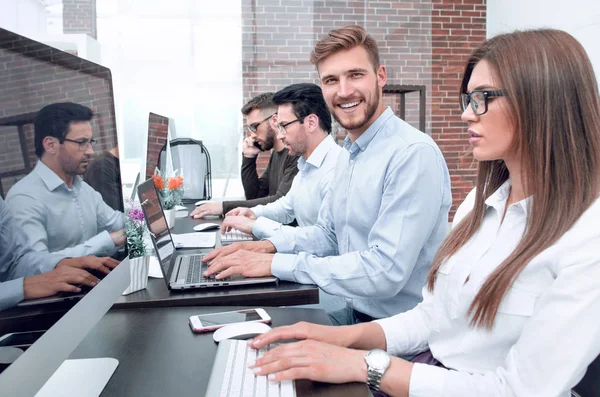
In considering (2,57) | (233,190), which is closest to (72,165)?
(2,57)

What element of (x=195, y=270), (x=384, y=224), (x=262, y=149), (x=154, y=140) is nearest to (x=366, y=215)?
(x=384, y=224)

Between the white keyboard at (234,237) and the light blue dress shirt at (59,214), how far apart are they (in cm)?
127

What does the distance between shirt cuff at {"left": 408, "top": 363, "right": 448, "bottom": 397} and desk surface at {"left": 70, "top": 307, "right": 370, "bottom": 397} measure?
4.7 inches

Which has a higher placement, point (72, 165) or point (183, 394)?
point (72, 165)

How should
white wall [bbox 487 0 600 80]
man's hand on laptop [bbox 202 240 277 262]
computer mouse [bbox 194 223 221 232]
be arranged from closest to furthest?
man's hand on laptop [bbox 202 240 277 262] < computer mouse [bbox 194 223 221 232] < white wall [bbox 487 0 600 80]

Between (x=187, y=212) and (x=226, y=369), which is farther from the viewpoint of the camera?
(x=187, y=212)

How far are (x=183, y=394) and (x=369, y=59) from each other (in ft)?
4.87

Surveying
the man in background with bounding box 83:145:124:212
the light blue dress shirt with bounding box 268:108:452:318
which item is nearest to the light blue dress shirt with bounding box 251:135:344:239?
the light blue dress shirt with bounding box 268:108:452:318

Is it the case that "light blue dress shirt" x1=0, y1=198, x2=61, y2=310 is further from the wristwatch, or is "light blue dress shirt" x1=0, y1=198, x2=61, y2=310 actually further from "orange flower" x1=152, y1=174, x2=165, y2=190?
"orange flower" x1=152, y1=174, x2=165, y2=190

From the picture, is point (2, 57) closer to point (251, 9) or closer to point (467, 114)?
point (467, 114)

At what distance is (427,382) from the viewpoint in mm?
938

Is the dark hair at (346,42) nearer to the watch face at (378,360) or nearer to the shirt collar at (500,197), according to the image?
the shirt collar at (500,197)

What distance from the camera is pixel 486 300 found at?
932 millimetres

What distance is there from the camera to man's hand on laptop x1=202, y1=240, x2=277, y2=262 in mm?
1639
